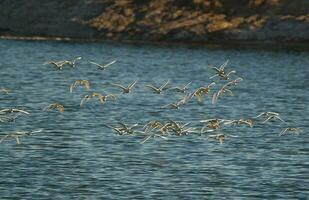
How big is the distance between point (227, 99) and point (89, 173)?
32.3 meters

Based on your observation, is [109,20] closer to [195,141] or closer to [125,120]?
[125,120]

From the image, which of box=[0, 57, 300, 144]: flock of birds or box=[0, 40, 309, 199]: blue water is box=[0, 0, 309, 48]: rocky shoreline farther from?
box=[0, 57, 300, 144]: flock of birds

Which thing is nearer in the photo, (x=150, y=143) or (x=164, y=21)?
(x=150, y=143)

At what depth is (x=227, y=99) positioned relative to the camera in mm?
80250

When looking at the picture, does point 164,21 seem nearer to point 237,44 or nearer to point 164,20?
point 164,20

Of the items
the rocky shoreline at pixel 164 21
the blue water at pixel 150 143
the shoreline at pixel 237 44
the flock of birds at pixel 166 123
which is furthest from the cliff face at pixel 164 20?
the flock of birds at pixel 166 123

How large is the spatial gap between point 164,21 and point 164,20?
22cm

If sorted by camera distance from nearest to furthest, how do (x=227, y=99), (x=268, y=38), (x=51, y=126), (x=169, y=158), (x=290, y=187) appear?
(x=290, y=187)
(x=169, y=158)
(x=51, y=126)
(x=227, y=99)
(x=268, y=38)

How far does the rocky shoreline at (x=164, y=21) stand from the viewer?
117m

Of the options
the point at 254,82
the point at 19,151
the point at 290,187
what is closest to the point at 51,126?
the point at 19,151

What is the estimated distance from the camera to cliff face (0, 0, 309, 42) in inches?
4596

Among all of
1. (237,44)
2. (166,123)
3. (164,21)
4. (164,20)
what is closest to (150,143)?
(166,123)

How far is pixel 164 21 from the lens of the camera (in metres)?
122

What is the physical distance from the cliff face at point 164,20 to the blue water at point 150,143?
12407 mm
